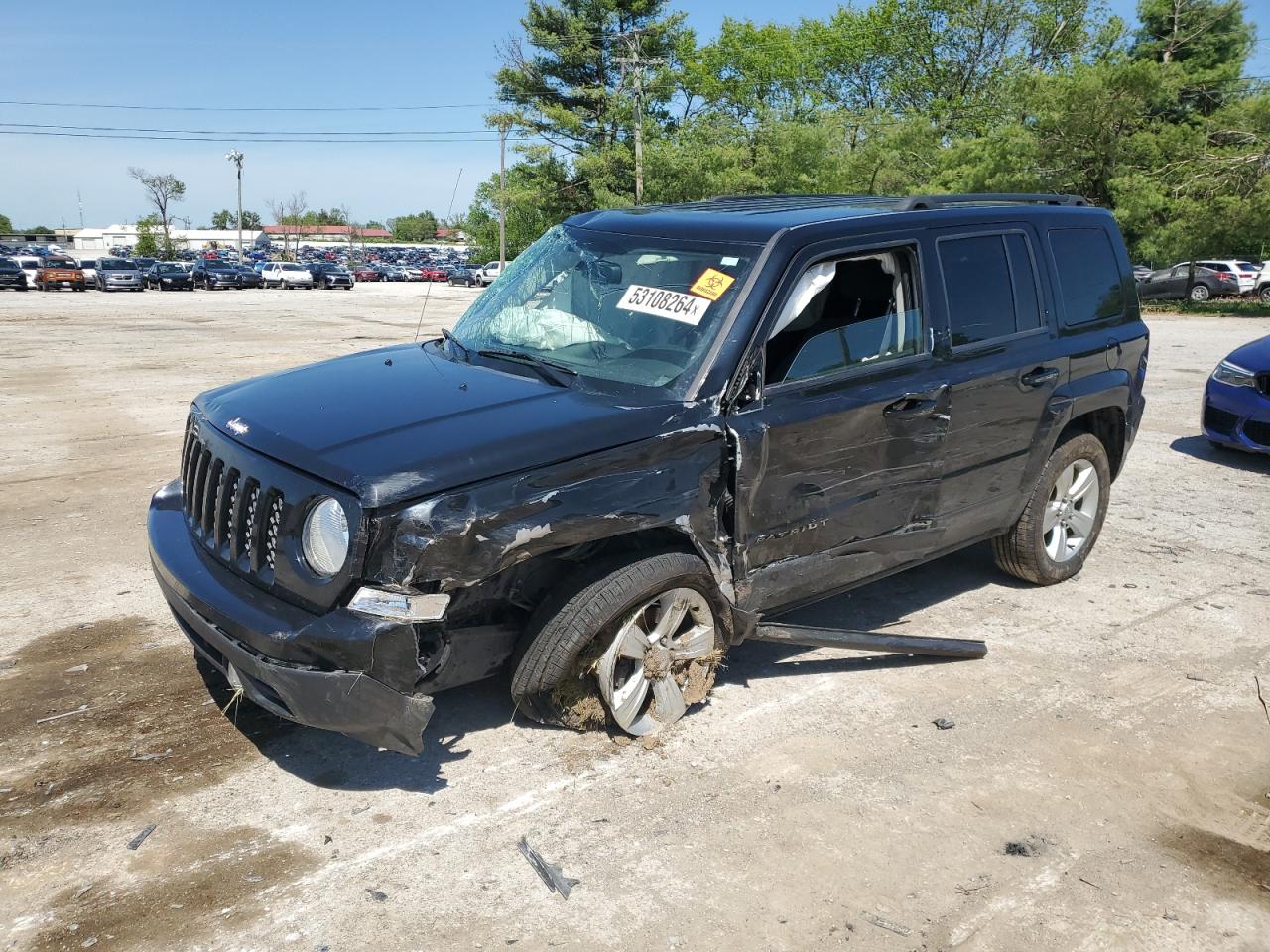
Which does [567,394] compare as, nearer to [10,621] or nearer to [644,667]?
[644,667]

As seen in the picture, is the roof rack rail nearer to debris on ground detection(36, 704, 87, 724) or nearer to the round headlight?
the round headlight

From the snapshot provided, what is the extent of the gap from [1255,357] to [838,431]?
20.4ft

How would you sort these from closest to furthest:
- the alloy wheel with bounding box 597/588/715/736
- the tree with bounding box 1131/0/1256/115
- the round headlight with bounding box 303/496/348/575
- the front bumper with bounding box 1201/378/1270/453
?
1. the round headlight with bounding box 303/496/348/575
2. the alloy wheel with bounding box 597/588/715/736
3. the front bumper with bounding box 1201/378/1270/453
4. the tree with bounding box 1131/0/1256/115

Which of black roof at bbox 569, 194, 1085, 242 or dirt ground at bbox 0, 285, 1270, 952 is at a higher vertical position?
black roof at bbox 569, 194, 1085, 242

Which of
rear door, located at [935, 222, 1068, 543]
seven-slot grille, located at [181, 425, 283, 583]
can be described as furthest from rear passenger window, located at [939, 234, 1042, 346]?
seven-slot grille, located at [181, 425, 283, 583]

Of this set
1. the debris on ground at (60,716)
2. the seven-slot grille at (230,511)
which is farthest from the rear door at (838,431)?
the debris on ground at (60,716)

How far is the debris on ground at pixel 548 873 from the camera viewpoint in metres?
3.01

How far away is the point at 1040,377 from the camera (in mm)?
4941

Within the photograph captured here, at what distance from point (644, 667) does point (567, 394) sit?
3.39 feet

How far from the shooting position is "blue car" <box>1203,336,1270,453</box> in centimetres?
827

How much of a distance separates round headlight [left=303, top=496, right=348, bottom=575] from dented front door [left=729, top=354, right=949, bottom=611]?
Result: 140cm

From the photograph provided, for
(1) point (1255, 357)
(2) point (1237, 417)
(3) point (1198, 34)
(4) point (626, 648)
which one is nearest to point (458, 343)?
(4) point (626, 648)

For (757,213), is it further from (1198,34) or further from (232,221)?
(232,221)

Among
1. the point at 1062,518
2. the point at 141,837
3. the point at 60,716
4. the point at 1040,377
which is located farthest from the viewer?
the point at 1062,518
